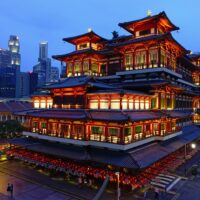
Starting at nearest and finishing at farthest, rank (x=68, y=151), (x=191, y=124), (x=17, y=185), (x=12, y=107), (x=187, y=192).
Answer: (x=187, y=192)
(x=17, y=185)
(x=68, y=151)
(x=191, y=124)
(x=12, y=107)

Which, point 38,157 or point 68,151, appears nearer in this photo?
point 68,151

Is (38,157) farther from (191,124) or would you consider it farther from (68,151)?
(191,124)

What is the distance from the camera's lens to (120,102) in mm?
29250

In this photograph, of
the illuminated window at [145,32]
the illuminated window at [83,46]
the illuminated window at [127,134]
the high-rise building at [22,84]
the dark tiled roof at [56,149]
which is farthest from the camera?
the high-rise building at [22,84]

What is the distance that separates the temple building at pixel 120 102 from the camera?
91.7 feet

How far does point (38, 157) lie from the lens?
32.5 m

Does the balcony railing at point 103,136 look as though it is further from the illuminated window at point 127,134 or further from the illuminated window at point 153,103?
the illuminated window at point 153,103

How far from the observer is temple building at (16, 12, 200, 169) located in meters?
28.0

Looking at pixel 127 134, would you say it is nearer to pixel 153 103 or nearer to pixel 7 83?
pixel 153 103

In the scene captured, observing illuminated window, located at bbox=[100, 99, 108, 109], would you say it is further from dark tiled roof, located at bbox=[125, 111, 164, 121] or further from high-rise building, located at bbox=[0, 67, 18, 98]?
high-rise building, located at bbox=[0, 67, 18, 98]

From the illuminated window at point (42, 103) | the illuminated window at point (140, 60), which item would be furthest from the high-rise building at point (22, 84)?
the illuminated window at point (140, 60)

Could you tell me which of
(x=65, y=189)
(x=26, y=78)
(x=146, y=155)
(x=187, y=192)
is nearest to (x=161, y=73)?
(x=146, y=155)

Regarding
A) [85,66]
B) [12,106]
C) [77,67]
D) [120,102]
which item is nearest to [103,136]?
[120,102]

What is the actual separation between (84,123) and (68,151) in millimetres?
4398
